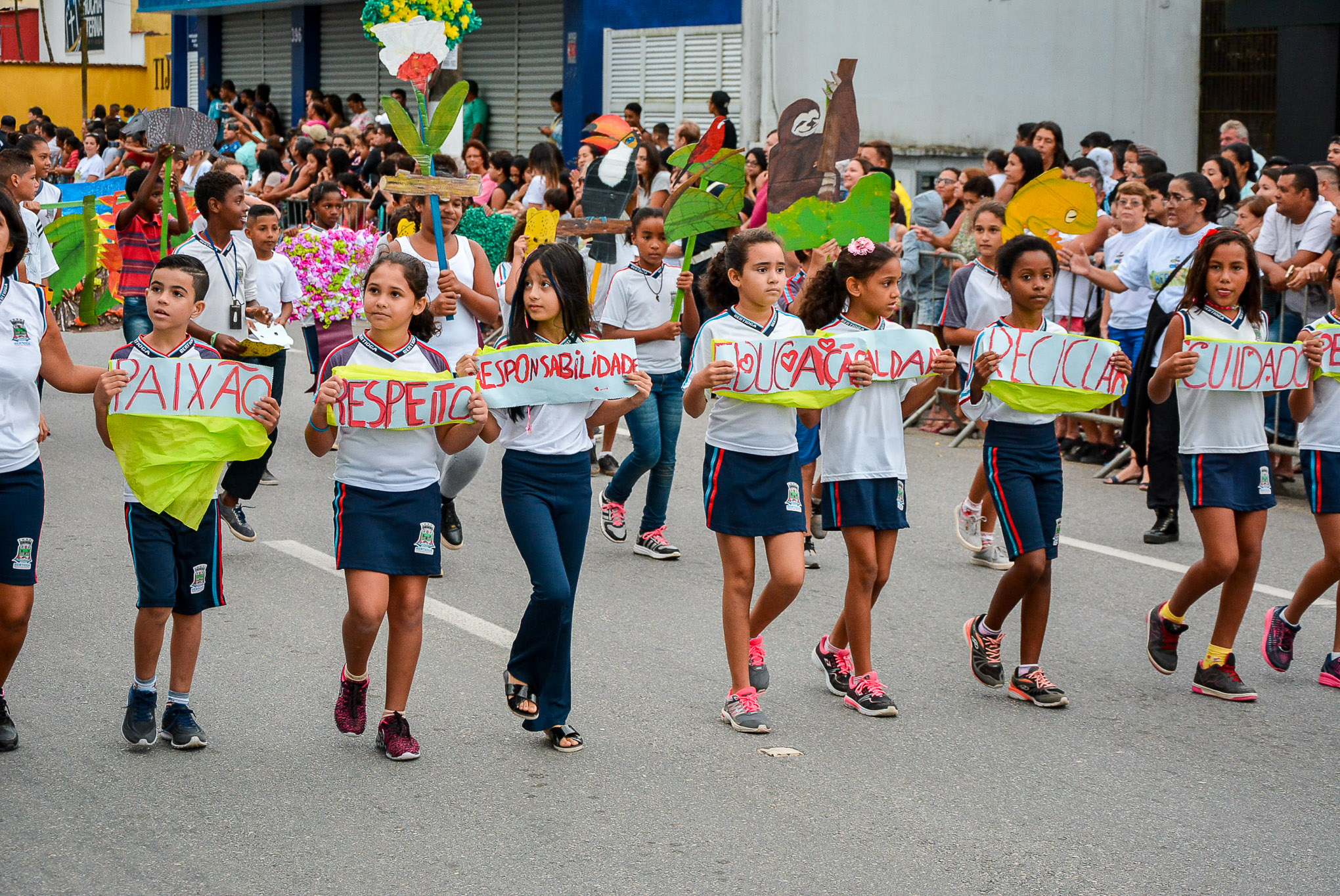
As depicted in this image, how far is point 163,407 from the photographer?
4.80 metres

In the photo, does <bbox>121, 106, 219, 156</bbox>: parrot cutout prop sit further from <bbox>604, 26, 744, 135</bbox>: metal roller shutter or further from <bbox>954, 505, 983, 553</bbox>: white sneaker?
<bbox>604, 26, 744, 135</bbox>: metal roller shutter

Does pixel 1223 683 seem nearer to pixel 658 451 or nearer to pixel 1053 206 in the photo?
pixel 1053 206

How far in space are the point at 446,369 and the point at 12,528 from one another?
144 centimetres

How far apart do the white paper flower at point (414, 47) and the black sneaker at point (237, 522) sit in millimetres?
2414

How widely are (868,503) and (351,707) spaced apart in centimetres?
196

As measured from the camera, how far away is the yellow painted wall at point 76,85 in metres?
37.2

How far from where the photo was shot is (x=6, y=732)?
494cm

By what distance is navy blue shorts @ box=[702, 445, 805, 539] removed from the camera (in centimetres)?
533

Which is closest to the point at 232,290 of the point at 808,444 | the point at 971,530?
the point at 808,444

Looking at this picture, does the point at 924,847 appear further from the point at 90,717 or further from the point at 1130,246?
the point at 1130,246

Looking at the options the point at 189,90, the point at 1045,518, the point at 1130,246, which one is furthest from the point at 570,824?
the point at 189,90

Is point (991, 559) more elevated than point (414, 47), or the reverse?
point (414, 47)

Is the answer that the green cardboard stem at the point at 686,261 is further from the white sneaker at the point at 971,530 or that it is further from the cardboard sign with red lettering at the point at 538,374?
the white sneaker at the point at 971,530

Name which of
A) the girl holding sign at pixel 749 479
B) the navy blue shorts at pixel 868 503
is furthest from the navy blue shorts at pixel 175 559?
the navy blue shorts at pixel 868 503
